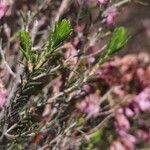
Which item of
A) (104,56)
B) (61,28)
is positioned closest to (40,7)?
(104,56)

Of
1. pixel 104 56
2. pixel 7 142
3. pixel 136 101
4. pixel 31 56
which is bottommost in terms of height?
pixel 136 101

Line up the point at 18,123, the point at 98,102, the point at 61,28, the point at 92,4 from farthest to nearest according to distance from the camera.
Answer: the point at 92,4 → the point at 98,102 → the point at 18,123 → the point at 61,28

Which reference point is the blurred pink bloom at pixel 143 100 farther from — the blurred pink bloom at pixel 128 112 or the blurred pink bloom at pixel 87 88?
the blurred pink bloom at pixel 87 88

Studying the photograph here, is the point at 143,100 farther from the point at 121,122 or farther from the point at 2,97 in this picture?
the point at 2,97

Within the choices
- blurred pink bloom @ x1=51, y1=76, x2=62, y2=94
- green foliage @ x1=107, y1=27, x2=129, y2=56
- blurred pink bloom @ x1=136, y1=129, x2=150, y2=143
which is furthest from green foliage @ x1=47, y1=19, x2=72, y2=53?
blurred pink bloom @ x1=136, y1=129, x2=150, y2=143

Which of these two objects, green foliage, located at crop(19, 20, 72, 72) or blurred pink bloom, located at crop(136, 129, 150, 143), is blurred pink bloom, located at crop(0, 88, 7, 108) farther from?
blurred pink bloom, located at crop(136, 129, 150, 143)

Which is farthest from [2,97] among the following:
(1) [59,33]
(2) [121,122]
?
(2) [121,122]

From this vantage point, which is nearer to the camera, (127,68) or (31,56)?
(31,56)

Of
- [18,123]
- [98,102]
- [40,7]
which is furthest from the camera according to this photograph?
[98,102]

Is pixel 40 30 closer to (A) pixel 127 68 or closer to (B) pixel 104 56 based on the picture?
(A) pixel 127 68
